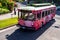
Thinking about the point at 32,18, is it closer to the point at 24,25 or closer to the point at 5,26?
the point at 24,25

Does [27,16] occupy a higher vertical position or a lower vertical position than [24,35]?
higher

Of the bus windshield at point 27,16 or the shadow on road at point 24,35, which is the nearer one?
the shadow on road at point 24,35

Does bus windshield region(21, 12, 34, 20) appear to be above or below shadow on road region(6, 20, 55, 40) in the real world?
above

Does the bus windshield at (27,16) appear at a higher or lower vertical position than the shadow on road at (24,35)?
higher

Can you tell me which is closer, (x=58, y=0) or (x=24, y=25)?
(x=24, y=25)

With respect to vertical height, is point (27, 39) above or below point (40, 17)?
below

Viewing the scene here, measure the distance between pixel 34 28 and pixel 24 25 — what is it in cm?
111

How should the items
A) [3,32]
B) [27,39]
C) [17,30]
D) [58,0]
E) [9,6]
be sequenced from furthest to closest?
[58,0] < [9,6] < [17,30] < [3,32] < [27,39]

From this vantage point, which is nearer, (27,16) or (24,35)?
(24,35)

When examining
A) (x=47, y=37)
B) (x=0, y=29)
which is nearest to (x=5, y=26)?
(x=0, y=29)

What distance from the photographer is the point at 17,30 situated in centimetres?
1805

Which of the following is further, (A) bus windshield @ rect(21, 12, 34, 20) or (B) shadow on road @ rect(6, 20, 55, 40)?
(A) bus windshield @ rect(21, 12, 34, 20)

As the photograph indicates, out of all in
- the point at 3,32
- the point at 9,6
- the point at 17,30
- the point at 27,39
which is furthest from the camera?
the point at 9,6

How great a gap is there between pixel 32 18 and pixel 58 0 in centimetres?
4093
